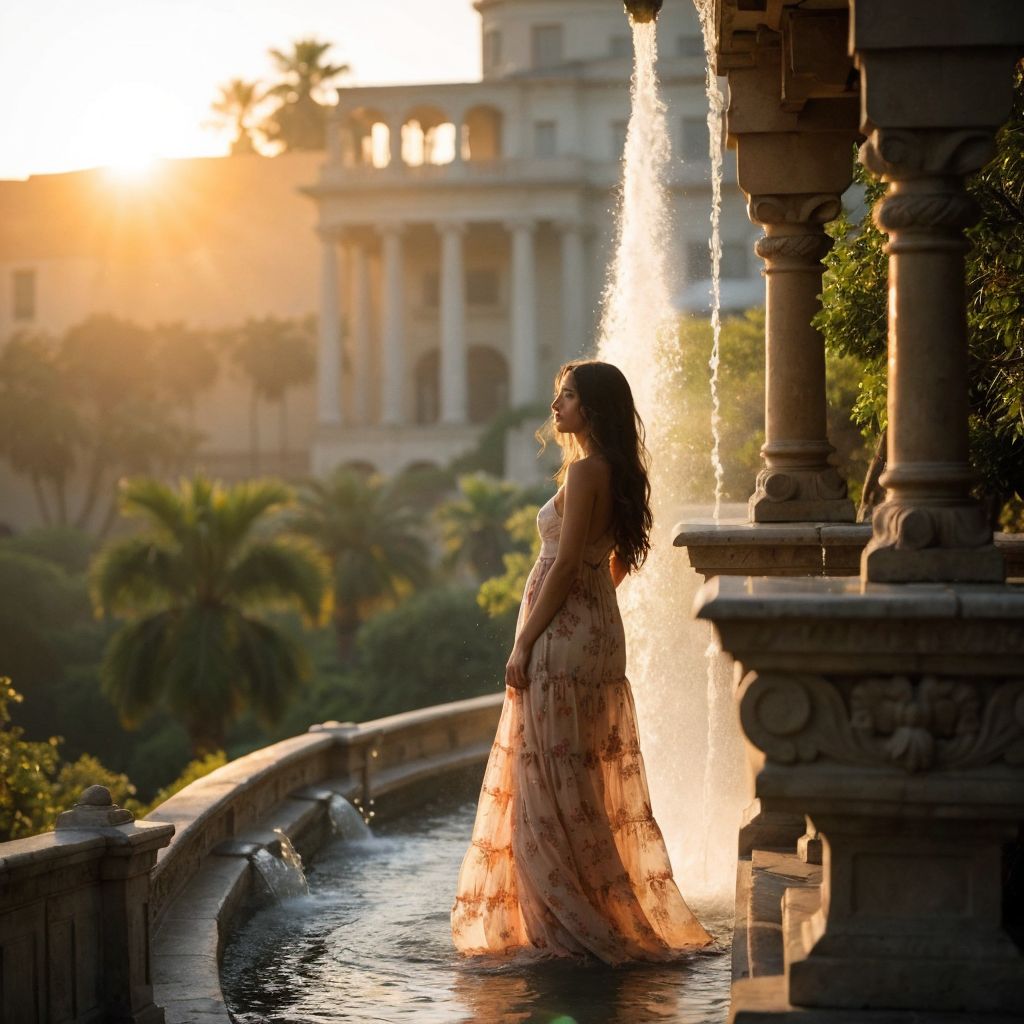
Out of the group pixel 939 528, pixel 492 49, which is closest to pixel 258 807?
pixel 939 528

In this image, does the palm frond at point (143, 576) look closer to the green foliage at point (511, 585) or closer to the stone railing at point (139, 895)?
the green foliage at point (511, 585)

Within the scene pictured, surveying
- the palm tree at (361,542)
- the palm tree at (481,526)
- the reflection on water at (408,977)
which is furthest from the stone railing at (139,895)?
the palm tree at (481,526)

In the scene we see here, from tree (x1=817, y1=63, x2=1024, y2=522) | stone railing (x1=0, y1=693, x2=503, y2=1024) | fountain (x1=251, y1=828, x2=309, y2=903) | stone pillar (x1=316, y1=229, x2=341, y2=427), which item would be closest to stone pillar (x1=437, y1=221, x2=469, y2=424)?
stone pillar (x1=316, y1=229, x2=341, y2=427)

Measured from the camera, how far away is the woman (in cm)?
596

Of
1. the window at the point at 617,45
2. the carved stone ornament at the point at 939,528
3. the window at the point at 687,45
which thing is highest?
the window at the point at 617,45

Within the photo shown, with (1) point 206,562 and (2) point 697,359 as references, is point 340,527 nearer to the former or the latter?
(1) point 206,562

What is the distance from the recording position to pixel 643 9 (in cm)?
678

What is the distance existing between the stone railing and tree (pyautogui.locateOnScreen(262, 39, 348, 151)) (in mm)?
69952

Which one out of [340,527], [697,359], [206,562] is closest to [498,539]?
[340,527]

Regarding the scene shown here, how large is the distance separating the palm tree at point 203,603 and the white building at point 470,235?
3691 centimetres

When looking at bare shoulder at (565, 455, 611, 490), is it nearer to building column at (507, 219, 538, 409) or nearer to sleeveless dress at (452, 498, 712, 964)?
sleeveless dress at (452, 498, 712, 964)

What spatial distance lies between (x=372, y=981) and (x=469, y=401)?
6350cm

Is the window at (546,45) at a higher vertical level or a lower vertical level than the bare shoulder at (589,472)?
higher

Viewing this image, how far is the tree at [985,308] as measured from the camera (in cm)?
751
